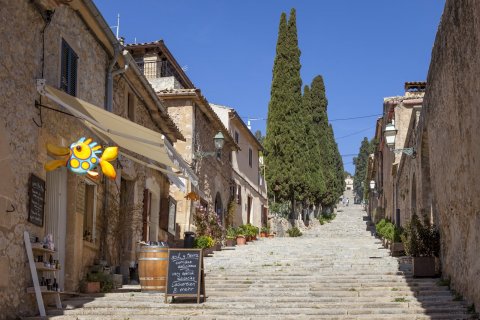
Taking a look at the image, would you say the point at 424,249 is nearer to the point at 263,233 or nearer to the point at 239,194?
the point at 239,194

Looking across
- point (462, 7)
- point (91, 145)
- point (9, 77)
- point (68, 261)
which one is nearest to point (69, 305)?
point (68, 261)

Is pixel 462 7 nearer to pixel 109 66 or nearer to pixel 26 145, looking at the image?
pixel 26 145

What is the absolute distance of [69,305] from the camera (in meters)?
10.6

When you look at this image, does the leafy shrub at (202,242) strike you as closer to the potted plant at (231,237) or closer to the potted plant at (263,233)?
the potted plant at (231,237)

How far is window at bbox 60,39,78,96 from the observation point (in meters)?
11.5

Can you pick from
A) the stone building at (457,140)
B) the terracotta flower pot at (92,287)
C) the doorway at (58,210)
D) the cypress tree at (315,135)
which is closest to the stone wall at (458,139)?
the stone building at (457,140)

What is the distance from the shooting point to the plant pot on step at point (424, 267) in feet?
42.2

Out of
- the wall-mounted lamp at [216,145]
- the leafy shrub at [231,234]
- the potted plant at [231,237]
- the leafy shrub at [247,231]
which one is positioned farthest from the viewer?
the leafy shrub at [247,231]

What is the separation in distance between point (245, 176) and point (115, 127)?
2402cm

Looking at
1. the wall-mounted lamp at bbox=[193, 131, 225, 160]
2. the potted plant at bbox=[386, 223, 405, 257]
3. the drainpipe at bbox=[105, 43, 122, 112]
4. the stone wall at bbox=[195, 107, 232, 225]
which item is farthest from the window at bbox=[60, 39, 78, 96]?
the stone wall at bbox=[195, 107, 232, 225]

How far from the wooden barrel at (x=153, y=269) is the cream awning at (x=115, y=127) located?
64.9 inches

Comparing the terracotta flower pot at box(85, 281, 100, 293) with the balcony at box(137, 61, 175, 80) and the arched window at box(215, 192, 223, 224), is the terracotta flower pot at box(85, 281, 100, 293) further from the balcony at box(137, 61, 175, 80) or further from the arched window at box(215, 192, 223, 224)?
the balcony at box(137, 61, 175, 80)

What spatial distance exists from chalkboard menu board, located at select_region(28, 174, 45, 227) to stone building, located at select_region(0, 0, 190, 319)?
4 centimetres

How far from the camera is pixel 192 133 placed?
23.7m
